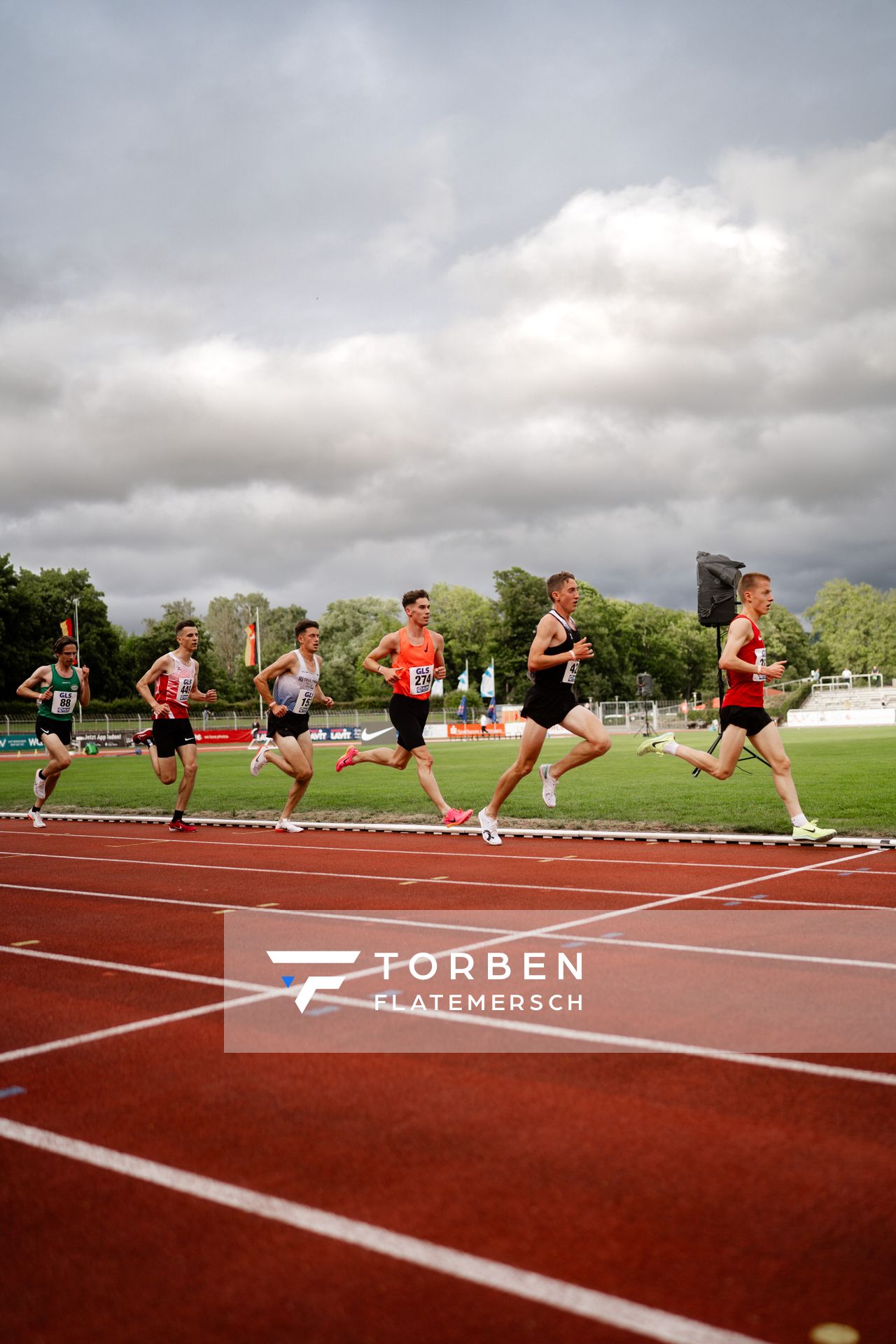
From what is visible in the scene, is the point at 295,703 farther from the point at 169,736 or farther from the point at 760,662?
the point at 760,662

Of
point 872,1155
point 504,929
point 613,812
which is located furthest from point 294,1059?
point 613,812

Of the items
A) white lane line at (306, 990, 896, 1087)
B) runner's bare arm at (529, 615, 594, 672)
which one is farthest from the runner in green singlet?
white lane line at (306, 990, 896, 1087)

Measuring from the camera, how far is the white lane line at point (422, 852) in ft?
29.2

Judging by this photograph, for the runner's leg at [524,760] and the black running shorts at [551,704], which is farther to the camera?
the black running shorts at [551,704]

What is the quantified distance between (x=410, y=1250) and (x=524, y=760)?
24.8ft

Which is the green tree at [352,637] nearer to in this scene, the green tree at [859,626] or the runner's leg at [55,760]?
the green tree at [859,626]

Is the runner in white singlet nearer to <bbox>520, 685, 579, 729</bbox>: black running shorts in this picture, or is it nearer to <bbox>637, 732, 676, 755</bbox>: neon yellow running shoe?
<bbox>520, 685, 579, 729</bbox>: black running shorts

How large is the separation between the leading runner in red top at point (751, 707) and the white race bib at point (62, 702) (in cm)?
826

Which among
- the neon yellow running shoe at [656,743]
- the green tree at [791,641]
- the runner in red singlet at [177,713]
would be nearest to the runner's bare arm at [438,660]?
the neon yellow running shoe at [656,743]

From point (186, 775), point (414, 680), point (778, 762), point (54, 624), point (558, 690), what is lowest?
point (186, 775)

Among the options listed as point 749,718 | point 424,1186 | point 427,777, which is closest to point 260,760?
point 427,777

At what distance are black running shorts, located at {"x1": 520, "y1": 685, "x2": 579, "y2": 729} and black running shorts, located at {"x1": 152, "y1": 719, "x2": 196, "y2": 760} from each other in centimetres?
491

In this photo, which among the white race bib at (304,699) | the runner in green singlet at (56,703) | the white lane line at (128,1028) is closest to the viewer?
the white lane line at (128,1028)

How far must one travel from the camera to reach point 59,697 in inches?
557
